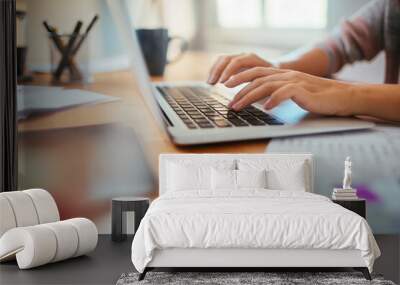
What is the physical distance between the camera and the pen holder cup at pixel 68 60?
7.51 meters

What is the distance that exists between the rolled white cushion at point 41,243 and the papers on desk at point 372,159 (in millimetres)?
2346

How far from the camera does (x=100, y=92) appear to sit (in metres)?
7.46

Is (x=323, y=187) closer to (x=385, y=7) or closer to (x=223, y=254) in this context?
(x=385, y=7)

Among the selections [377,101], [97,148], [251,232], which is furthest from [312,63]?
[251,232]

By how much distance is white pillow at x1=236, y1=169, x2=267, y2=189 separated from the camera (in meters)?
6.70

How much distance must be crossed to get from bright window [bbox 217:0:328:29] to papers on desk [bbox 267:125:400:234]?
45.1 inches

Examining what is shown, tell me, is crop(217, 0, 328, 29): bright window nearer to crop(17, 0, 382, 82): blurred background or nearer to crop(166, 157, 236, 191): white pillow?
crop(17, 0, 382, 82): blurred background

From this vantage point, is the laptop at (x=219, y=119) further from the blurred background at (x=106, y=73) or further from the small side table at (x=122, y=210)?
the small side table at (x=122, y=210)

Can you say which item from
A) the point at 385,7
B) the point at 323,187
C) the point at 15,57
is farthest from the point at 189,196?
the point at 385,7

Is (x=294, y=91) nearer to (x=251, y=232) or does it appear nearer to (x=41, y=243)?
(x=251, y=232)

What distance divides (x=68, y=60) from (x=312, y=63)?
7.98 ft

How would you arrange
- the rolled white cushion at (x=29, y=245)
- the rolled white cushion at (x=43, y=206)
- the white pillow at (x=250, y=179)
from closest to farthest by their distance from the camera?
1. the rolled white cushion at (x=29, y=245)
2. the rolled white cushion at (x=43, y=206)
3. the white pillow at (x=250, y=179)

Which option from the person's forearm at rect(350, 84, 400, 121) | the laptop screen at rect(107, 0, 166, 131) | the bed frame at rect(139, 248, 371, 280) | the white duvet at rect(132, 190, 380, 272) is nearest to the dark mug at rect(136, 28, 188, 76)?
the laptop screen at rect(107, 0, 166, 131)

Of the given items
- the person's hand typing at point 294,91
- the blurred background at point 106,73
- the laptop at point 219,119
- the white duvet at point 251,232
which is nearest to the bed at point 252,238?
the white duvet at point 251,232
